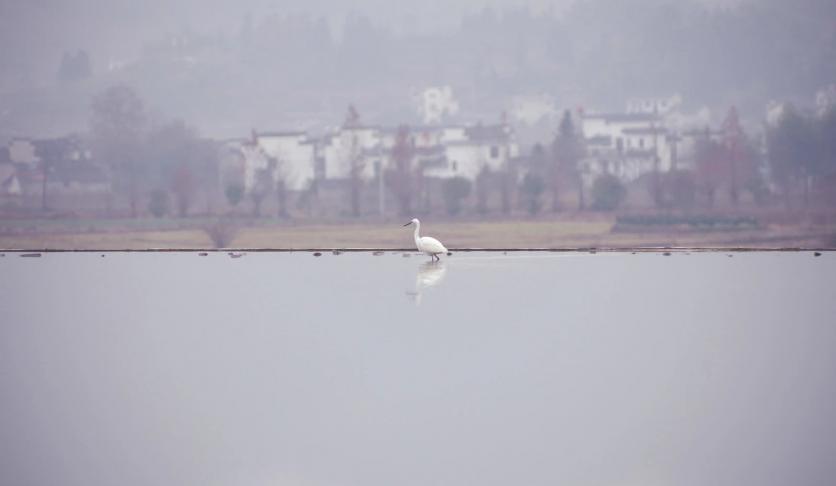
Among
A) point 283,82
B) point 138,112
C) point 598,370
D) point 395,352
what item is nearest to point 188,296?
point 395,352

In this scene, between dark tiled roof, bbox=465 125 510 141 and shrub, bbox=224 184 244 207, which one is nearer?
shrub, bbox=224 184 244 207

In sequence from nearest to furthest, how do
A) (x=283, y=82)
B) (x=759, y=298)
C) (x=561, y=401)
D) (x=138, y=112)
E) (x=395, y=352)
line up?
(x=561, y=401), (x=395, y=352), (x=759, y=298), (x=138, y=112), (x=283, y=82)

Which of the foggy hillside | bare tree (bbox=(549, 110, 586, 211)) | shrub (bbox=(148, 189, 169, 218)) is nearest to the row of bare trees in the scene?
shrub (bbox=(148, 189, 169, 218))

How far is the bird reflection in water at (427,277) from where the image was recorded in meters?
16.6

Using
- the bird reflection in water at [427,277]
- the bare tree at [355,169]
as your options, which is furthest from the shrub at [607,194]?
the bird reflection in water at [427,277]

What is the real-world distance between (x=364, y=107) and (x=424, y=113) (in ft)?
14.3

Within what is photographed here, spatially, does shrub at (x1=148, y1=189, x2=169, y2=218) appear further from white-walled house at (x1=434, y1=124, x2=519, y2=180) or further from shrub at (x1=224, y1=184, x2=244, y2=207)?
white-walled house at (x1=434, y1=124, x2=519, y2=180)

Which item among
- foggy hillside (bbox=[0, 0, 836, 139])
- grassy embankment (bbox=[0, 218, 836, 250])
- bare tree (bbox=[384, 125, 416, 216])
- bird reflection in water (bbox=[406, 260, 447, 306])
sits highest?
foggy hillside (bbox=[0, 0, 836, 139])

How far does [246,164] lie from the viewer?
2894 inches

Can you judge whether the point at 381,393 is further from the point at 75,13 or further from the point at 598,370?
the point at 75,13

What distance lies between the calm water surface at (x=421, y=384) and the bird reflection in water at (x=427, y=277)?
5.1 inches

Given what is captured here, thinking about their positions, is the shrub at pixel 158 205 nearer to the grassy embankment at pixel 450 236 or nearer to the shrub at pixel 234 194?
the shrub at pixel 234 194

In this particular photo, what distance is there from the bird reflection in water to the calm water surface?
130 mm

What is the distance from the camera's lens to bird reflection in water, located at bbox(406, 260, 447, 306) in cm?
1661
